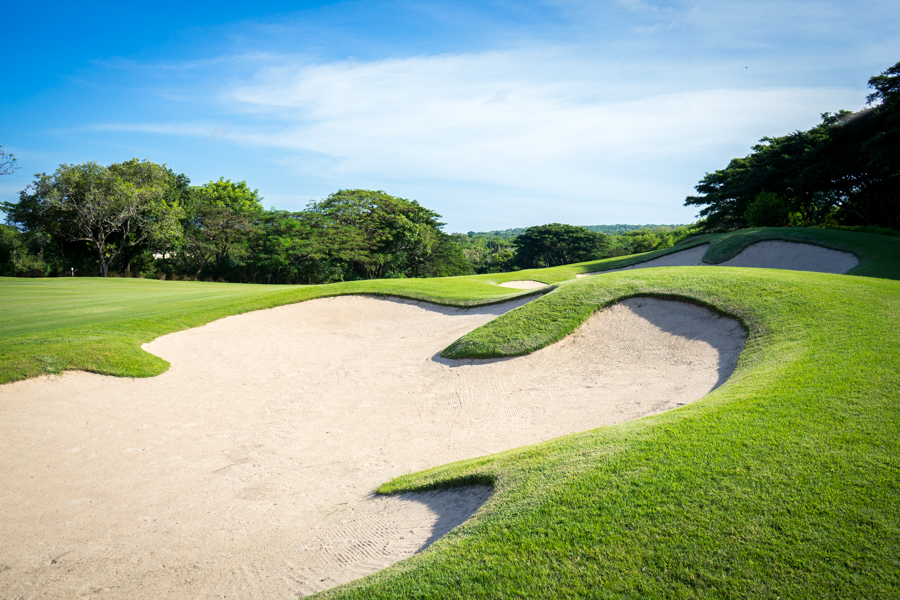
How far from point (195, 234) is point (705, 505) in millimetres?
48550

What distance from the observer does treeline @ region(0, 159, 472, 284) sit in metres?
34.6

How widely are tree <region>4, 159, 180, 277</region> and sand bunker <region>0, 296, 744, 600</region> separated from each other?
31.7 m

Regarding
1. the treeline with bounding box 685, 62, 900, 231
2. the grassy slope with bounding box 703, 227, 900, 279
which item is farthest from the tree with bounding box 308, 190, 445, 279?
the grassy slope with bounding box 703, 227, 900, 279

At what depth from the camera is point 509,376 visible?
8406mm

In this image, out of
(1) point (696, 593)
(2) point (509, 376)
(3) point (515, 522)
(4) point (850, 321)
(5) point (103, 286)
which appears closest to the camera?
(1) point (696, 593)

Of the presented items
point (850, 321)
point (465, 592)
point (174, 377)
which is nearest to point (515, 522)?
point (465, 592)

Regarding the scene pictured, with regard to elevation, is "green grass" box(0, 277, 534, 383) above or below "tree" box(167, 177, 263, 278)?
below

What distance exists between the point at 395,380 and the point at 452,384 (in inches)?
48.1

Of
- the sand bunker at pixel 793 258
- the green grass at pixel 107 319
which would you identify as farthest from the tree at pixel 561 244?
the green grass at pixel 107 319

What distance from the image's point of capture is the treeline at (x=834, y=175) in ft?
76.1

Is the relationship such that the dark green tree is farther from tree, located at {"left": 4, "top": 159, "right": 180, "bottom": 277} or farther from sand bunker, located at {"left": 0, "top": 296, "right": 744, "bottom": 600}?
sand bunker, located at {"left": 0, "top": 296, "right": 744, "bottom": 600}

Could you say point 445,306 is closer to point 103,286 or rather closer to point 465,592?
point 465,592

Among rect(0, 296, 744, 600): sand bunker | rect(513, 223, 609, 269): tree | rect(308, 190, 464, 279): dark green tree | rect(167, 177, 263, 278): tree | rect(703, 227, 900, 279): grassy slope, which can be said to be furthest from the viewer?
rect(513, 223, 609, 269): tree

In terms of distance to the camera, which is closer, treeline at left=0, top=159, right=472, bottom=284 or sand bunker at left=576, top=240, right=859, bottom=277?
sand bunker at left=576, top=240, right=859, bottom=277
